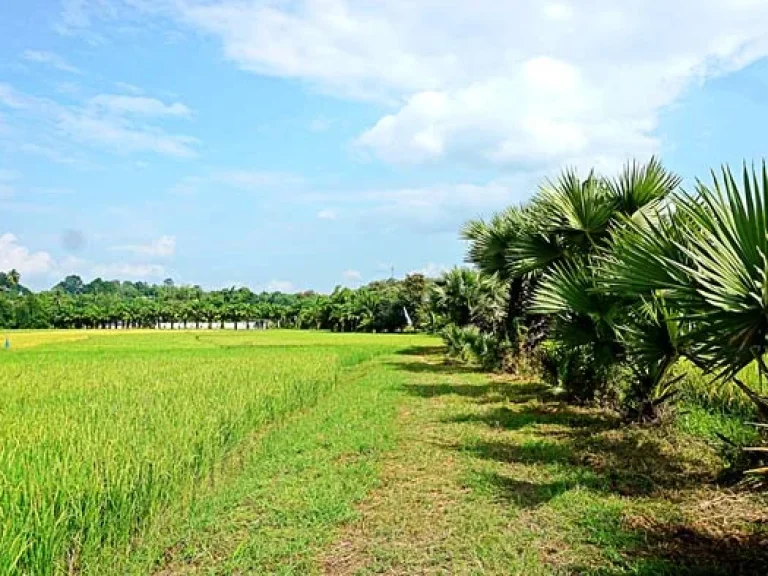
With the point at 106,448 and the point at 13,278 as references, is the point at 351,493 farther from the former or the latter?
the point at 13,278

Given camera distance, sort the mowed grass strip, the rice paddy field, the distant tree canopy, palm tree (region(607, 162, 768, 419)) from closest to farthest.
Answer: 1. palm tree (region(607, 162, 768, 419))
2. the rice paddy field
3. the mowed grass strip
4. the distant tree canopy

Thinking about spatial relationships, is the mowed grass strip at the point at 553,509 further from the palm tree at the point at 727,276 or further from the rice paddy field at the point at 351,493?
the palm tree at the point at 727,276

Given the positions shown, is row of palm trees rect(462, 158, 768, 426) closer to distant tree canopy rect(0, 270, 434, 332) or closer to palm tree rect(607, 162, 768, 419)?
palm tree rect(607, 162, 768, 419)

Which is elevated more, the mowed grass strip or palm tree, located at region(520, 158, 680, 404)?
palm tree, located at region(520, 158, 680, 404)

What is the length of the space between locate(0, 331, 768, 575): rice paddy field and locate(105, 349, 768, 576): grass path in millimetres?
20

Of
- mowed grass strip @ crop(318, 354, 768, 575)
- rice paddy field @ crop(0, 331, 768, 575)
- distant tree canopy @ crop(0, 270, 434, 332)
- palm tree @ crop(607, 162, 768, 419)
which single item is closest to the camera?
palm tree @ crop(607, 162, 768, 419)

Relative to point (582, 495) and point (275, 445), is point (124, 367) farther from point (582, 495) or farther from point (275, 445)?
point (582, 495)

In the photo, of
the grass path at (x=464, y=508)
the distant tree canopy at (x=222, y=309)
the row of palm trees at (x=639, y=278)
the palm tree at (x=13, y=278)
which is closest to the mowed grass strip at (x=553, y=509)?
the grass path at (x=464, y=508)

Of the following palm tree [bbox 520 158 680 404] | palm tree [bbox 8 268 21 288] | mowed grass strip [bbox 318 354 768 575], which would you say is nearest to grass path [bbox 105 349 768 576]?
mowed grass strip [bbox 318 354 768 575]

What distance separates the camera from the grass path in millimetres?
4402

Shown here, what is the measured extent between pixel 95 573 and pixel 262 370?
1178 cm

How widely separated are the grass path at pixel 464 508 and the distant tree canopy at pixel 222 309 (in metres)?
47.4

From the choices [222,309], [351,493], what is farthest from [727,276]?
[222,309]

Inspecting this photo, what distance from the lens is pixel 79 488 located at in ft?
13.4
